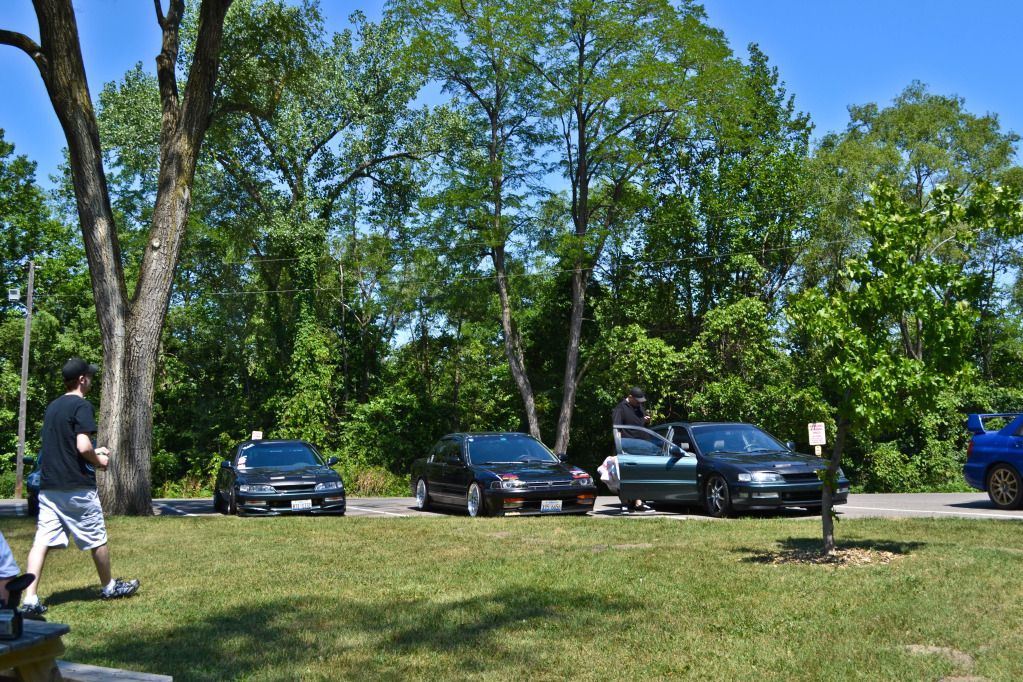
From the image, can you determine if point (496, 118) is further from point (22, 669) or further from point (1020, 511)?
point (22, 669)

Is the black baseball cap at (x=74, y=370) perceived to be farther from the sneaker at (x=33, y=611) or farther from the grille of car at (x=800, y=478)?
the grille of car at (x=800, y=478)

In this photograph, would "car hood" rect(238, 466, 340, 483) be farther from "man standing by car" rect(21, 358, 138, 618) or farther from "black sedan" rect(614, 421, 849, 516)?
"man standing by car" rect(21, 358, 138, 618)

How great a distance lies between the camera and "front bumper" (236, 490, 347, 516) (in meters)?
18.5

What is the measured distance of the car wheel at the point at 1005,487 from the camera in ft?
52.3

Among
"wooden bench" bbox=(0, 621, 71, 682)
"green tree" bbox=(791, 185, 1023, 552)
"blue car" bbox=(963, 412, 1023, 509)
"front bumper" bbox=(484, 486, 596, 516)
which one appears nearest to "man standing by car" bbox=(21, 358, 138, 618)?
"wooden bench" bbox=(0, 621, 71, 682)

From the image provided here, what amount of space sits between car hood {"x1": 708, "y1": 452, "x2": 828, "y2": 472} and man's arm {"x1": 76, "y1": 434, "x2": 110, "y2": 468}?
33.8 ft

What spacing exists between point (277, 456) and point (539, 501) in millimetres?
5824

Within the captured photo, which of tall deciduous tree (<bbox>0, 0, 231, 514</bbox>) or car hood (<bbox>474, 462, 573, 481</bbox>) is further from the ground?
tall deciduous tree (<bbox>0, 0, 231, 514</bbox>)

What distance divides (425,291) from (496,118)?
7418mm

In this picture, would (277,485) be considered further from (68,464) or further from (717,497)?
(68,464)

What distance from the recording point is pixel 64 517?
802cm

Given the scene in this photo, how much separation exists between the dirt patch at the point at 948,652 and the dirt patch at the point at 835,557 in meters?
3.12

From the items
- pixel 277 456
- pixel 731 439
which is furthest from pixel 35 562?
pixel 277 456

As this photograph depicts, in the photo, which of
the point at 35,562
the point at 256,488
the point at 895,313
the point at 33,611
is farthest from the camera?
the point at 256,488
